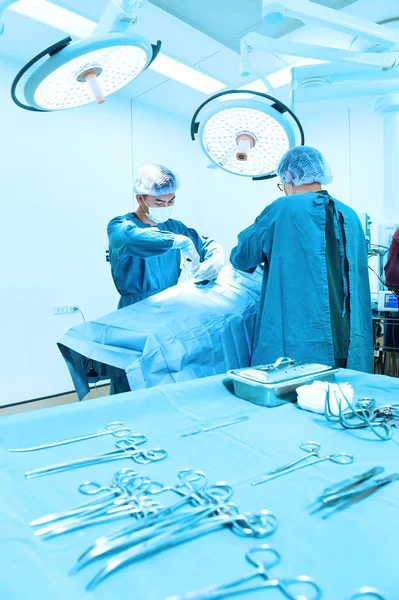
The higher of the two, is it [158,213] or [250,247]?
[158,213]

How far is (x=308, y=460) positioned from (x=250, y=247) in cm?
117

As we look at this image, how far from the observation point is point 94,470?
0.70m

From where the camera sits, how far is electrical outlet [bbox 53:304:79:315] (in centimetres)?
341

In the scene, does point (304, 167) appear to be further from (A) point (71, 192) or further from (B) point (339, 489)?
(A) point (71, 192)

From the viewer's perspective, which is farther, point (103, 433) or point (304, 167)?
point (304, 167)

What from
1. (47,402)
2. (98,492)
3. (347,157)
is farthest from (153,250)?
(347,157)

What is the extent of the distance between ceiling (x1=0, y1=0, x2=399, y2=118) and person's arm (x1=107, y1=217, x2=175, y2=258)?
1104 millimetres

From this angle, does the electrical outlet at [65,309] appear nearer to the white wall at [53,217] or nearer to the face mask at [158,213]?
the white wall at [53,217]

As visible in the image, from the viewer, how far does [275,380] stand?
3.37ft

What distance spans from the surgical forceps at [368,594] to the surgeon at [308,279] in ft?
4.13

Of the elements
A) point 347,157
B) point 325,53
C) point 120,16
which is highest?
point 347,157

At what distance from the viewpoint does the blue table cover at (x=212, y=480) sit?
45cm

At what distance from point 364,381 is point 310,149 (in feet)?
3.45

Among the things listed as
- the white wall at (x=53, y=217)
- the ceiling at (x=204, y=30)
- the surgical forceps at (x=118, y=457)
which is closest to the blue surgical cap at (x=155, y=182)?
the ceiling at (x=204, y=30)
